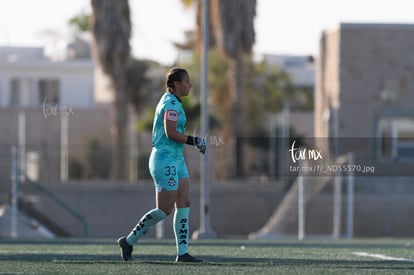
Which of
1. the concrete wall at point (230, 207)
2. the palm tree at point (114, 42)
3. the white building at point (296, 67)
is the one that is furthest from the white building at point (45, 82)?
the white building at point (296, 67)

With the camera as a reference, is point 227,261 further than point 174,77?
Yes

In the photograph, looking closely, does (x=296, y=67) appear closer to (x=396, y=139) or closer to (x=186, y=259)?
(x=396, y=139)

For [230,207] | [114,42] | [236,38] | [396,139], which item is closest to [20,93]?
[114,42]

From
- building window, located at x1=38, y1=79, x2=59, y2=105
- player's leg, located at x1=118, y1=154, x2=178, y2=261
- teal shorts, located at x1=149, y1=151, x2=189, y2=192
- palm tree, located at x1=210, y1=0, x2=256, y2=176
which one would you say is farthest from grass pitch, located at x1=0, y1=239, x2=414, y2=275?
building window, located at x1=38, y1=79, x2=59, y2=105

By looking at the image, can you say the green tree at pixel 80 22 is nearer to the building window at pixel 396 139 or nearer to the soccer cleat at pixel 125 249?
the building window at pixel 396 139

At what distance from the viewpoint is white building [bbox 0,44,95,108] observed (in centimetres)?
4631

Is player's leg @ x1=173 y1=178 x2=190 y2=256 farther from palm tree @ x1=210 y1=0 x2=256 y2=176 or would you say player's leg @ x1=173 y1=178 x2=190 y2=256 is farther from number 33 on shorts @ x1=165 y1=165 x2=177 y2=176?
palm tree @ x1=210 y1=0 x2=256 y2=176

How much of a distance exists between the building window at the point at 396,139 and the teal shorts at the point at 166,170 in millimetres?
22291

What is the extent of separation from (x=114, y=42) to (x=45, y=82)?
407 inches

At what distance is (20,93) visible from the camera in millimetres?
46719

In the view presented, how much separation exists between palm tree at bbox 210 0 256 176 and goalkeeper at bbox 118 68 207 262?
27098 mm

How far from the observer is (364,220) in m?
30.6

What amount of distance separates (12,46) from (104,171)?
16.2 m

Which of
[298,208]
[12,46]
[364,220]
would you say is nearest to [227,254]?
[298,208]
